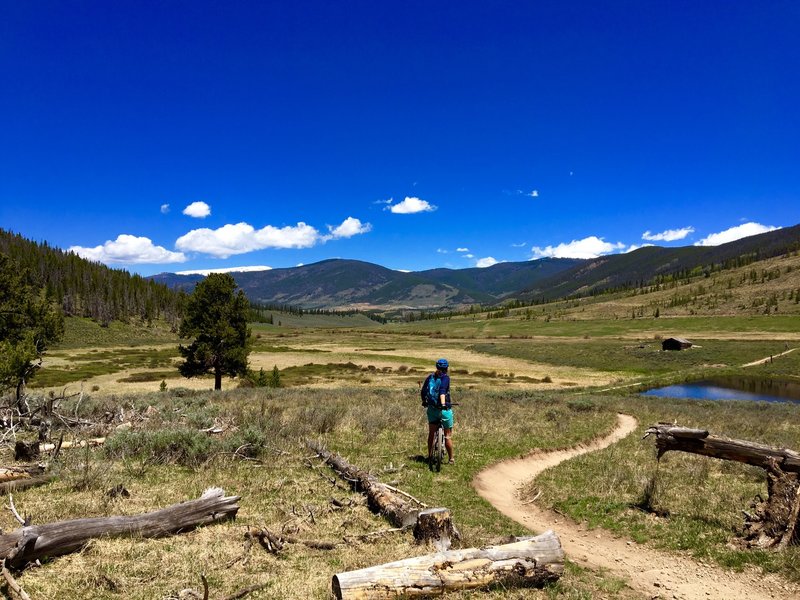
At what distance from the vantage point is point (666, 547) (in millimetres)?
8875

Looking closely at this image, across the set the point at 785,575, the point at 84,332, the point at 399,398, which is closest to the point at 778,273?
the point at 399,398

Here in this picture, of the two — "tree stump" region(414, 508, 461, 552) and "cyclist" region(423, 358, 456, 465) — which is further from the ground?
"cyclist" region(423, 358, 456, 465)

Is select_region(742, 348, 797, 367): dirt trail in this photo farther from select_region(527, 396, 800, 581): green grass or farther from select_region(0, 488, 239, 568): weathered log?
select_region(0, 488, 239, 568): weathered log

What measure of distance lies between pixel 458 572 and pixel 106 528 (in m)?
5.90

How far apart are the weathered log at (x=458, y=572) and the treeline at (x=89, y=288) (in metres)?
157

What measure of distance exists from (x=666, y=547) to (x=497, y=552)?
14.7 feet

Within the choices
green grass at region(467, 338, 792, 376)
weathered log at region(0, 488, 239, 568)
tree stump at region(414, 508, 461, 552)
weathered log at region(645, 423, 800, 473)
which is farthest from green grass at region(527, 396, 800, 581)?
green grass at region(467, 338, 792, 376)

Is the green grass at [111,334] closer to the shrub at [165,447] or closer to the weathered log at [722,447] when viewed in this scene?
the shrub at [165,447]

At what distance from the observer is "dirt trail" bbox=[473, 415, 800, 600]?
7.18m

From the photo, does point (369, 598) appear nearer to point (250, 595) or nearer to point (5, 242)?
point (250, 595)

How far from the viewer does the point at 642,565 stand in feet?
27.0

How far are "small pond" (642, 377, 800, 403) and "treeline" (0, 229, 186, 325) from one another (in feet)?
464

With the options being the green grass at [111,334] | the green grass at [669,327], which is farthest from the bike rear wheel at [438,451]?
the green grass at [111,334]

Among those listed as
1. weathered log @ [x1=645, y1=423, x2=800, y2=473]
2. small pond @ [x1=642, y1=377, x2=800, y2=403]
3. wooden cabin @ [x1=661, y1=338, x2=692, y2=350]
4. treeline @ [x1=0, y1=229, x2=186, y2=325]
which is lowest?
small pond @ [x1=642, y1=377, x2=800, y2=403]
